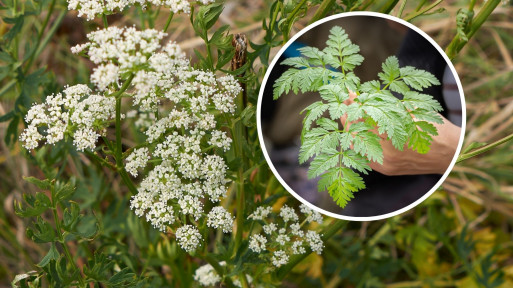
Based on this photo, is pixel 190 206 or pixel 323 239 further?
pixel 323 239

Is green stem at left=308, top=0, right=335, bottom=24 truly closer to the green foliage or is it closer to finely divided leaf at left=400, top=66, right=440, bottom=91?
the green foliage

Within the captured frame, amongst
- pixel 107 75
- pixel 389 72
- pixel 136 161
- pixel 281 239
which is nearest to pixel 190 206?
pixel 136 161

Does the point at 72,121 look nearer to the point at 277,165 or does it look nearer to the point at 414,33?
the point at 277,165

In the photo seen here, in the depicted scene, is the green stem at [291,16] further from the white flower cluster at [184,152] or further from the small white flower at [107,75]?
the small white flower at [107,75]

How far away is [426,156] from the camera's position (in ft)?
5.14

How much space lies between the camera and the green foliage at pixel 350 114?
1.33 meters

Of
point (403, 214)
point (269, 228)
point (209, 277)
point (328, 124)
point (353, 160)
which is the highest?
point (328, 124)

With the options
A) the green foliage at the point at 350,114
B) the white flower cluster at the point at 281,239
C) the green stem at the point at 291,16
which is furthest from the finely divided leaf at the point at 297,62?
the white flower cluster at the point at 281,239

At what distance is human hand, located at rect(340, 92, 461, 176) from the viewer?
1557mm

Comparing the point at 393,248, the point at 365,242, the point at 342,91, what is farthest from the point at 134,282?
the point at 393,248

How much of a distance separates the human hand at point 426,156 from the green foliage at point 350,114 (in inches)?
4.9

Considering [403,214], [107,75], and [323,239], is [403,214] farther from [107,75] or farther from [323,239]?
[107,75]

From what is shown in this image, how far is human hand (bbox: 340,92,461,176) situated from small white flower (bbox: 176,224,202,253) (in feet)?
1.70

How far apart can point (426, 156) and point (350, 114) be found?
1.25ft
